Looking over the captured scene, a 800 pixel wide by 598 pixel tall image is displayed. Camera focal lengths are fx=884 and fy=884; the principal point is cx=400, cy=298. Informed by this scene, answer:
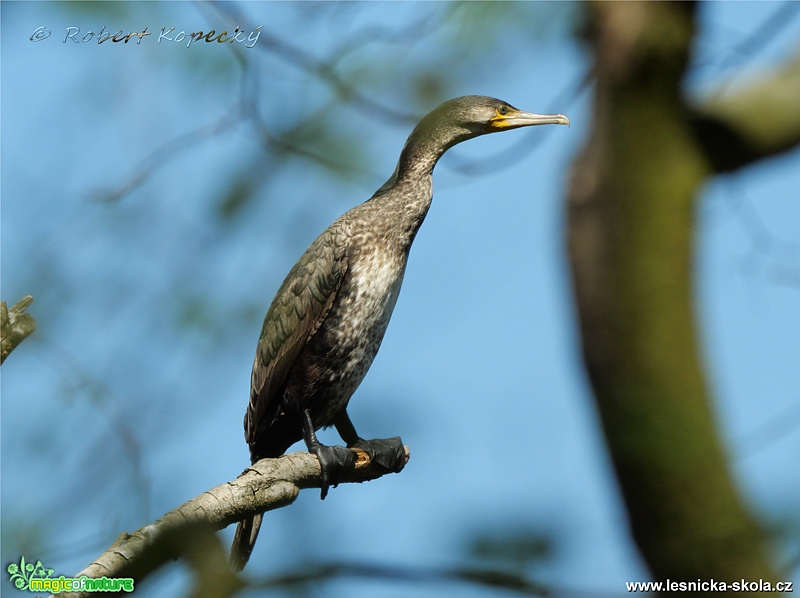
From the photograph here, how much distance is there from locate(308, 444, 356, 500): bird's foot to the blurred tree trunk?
7.65 feet

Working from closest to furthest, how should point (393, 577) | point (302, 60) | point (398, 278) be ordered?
point (393, 577)
point (302, 60)
point (398, 278)

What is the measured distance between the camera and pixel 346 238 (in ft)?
13.3

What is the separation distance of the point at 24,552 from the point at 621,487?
1.06 metres

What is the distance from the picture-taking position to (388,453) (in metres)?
3.73

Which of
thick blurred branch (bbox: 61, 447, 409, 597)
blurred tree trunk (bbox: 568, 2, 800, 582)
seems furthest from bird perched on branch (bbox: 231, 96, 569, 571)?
blurred tree trunk (bbox: 568, 2, 800, 582)

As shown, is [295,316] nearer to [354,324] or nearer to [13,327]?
[354,324]

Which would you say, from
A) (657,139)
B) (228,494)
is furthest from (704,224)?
(228,494)

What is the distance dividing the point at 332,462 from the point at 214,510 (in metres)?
0.88

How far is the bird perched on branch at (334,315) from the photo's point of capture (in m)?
3.97

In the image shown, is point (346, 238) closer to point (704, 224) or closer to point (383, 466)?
point (383, 466)

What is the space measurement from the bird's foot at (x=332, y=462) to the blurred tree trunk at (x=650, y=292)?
2.33 m

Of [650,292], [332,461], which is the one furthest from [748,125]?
[332,461]

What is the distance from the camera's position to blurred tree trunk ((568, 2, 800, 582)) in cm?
124

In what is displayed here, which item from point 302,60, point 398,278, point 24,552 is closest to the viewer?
point 24,552
